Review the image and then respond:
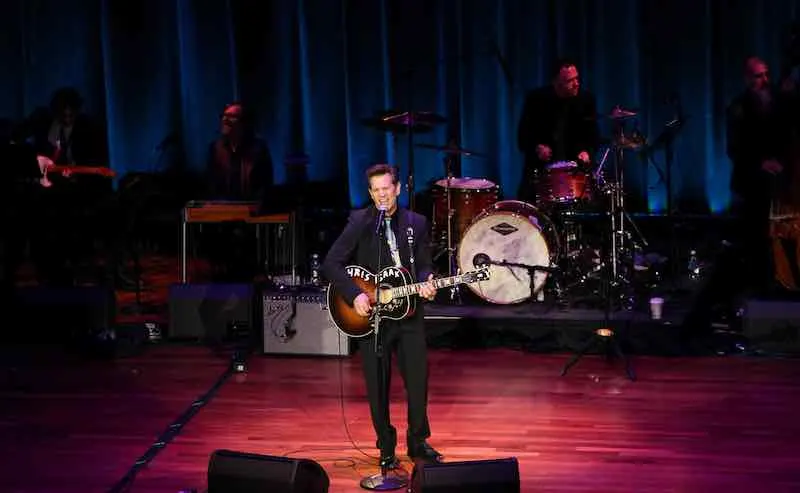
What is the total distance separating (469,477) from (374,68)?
28.7 ft

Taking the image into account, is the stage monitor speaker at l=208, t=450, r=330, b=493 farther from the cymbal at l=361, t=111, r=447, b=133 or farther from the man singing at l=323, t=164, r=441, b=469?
the cymbal at l=361, t=111, r=447, b=133

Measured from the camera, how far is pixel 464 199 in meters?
11.1

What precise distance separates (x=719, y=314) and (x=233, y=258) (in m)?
4.76

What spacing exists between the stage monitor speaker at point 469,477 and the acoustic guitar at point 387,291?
4.01 ft

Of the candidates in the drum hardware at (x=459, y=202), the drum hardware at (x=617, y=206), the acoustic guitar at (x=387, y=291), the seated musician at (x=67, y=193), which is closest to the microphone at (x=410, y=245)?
the acoustic guitar at (x=387, y=291)

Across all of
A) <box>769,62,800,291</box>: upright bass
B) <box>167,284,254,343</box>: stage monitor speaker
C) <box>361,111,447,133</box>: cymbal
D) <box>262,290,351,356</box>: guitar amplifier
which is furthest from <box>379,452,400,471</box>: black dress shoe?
<box>769,62,800,291</box>: upright bass

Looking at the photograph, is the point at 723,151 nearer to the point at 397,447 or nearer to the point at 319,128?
the point at 319,128

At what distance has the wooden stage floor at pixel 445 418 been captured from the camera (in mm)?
6707

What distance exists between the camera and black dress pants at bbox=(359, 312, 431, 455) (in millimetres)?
6496

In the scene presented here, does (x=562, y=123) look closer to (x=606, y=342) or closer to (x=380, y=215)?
(x=606, y=342)

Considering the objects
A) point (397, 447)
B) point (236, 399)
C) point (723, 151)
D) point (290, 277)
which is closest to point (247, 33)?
point (290, 277)

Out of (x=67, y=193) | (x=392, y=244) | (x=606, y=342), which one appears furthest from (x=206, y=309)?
(x=392, y=244)

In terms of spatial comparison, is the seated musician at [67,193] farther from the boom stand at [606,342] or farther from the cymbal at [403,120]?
the boom stand at [606,342]

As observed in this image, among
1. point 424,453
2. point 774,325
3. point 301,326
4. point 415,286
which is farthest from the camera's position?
point 301,326
